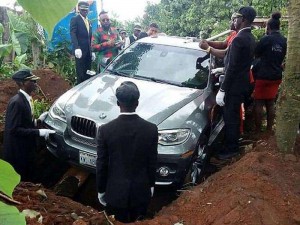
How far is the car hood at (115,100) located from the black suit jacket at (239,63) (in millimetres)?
413

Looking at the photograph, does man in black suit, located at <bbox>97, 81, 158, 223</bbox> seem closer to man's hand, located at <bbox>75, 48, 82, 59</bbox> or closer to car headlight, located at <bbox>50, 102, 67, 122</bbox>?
car headlight, located at <bbox>50, 102, 67, 122</bbox>

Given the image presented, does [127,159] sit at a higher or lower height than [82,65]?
higher

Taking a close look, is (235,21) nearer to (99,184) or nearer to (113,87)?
(113,87)

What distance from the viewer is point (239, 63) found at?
16.2ft

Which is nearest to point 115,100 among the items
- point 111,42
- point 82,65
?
point 82,65

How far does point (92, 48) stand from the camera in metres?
8.48

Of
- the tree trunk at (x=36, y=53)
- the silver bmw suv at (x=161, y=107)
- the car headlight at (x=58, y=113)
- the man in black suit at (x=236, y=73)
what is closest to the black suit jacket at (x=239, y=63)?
the man in black suit at (x=236, y=73)

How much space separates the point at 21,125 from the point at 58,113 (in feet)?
2.41

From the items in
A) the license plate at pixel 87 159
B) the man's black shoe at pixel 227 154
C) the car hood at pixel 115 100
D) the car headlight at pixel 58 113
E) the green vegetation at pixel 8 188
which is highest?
the green vegetation at pixel 8 188

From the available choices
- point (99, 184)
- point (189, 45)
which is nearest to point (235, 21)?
point (189, 45)

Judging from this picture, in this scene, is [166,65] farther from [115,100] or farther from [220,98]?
[115,100]

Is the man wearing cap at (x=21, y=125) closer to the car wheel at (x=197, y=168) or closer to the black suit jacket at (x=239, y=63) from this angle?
the car wheel at (x=197, y=168)

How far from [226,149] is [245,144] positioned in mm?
596

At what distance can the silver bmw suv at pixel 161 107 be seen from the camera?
4.49 m
